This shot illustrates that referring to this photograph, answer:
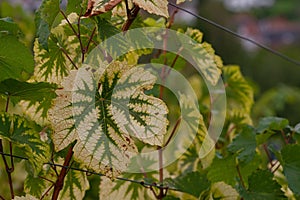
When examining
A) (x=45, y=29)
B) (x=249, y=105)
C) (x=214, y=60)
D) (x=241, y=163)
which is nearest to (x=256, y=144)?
Answer: (x=241, y=163)

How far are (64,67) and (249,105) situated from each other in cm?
49

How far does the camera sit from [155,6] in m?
0.52

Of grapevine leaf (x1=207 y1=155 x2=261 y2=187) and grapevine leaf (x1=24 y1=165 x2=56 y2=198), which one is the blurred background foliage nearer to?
grapevine leaf (x1=24 y1=165 x2=56 y2=198)

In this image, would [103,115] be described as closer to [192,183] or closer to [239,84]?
[192,183]

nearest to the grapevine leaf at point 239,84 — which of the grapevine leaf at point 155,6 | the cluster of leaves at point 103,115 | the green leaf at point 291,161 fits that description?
the cluster of leaves at point 103,115

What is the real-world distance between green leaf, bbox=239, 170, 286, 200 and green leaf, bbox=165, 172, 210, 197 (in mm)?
56

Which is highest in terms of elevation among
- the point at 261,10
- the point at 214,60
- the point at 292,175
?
the point at 261,10

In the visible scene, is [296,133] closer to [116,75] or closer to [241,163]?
[241,163]

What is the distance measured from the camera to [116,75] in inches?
21.8

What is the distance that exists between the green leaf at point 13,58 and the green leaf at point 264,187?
337 millimetres

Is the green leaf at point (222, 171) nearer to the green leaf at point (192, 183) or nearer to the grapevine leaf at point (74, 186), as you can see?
the green leaf at point (192, 183)

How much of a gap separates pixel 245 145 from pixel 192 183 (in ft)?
0.33

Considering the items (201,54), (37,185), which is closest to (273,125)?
(201,54)

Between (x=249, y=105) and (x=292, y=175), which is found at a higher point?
(x=249, y=105)
